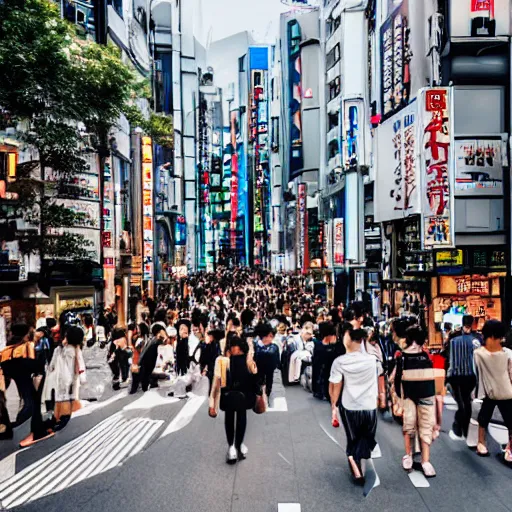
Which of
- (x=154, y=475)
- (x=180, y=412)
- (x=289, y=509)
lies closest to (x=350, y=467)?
(x=289, y=509)

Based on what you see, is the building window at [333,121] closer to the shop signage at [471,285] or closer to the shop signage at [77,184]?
the shop signage at [77,184]

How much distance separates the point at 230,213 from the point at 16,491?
137896mm

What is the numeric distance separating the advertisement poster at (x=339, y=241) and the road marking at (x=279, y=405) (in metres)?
27.1

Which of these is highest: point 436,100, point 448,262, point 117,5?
point 117,5

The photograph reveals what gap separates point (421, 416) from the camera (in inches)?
259

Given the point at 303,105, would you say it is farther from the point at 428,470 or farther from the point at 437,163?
the point at 428,470

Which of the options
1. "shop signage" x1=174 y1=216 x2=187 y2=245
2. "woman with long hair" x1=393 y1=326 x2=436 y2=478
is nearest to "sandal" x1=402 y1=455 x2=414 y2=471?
"woman with long hair" x1=393 y1=326 x2=436 y2=478

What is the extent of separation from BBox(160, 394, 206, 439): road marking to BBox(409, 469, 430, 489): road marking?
330 centimetres

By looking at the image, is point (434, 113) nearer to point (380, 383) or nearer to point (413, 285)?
point (413, 285)

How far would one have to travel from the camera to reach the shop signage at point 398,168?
80.2ft

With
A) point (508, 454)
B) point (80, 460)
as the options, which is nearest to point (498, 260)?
point (508, 454)

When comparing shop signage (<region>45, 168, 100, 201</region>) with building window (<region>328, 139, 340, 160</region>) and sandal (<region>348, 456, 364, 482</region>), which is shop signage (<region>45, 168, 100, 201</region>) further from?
building window (<region>328, 139, 340, 160</region>)

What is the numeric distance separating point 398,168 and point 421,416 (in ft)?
68.9

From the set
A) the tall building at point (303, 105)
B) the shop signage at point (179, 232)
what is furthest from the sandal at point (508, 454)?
the shop signage at point (179, 232)
